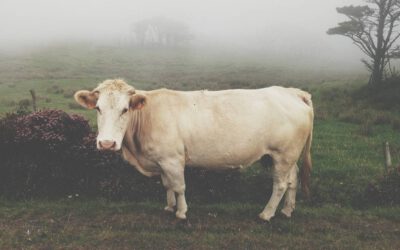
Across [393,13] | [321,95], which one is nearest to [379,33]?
[393,13]

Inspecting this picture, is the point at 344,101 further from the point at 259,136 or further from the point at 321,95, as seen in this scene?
the point at 259,136

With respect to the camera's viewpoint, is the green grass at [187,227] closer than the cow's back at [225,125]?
Yes

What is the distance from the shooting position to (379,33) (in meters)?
30.2

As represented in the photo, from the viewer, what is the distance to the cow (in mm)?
7727

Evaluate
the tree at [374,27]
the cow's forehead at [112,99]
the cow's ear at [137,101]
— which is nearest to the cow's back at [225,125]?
the cow's ear at [137,101]

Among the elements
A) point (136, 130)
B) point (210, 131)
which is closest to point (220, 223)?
point (210, 131)

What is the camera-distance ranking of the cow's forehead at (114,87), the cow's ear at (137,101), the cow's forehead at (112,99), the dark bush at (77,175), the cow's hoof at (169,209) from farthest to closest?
the dark bush at (77,175) → the cow's hoof at (169,209) → the cow's ear at (137,101) → the cow's forehead at (114,87) → the cow's forehead at (112,99)

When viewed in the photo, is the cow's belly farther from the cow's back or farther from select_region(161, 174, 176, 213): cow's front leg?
select_region(161, 174, 176, 213): cow's front leg

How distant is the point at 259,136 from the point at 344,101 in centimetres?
1996

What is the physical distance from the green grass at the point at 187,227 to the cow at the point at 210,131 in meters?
0.52

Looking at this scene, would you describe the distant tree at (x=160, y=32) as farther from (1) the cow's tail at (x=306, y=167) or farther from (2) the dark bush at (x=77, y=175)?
(1) the cow's tail at (x=306, y=167)

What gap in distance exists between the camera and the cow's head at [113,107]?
6734 mm

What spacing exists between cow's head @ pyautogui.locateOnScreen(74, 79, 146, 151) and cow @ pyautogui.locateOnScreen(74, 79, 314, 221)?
0.05 meters

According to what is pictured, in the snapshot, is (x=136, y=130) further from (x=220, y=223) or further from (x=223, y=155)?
(x=220, y=223)
